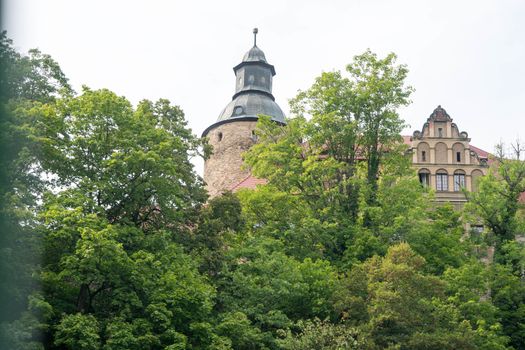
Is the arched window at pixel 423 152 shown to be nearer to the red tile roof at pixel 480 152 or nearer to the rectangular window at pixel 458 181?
the rectangular window at pixel 458 181

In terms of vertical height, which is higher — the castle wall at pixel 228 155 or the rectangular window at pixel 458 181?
the castle wall at pixel 228 155

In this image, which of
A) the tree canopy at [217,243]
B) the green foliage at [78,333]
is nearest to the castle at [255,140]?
the tree canopy at [217,243]

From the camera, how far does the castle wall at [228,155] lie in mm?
43062

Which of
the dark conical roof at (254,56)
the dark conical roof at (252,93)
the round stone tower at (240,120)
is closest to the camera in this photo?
the round stone tower at (240,120)

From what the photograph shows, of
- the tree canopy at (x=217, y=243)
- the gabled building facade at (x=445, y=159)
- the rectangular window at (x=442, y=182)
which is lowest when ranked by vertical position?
the tree canopy at (x=217, y=243)

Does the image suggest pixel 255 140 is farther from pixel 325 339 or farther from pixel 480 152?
pixel 325 339

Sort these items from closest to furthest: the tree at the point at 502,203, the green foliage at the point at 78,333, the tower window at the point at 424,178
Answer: the green foliage at the point at 78,333, the tree at the point at 502,203, the tower window at the point at 424,178

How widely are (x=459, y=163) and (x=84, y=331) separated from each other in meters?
22.7

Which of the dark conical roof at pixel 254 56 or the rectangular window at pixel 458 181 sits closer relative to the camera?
the rectangular window at pixel 458 181

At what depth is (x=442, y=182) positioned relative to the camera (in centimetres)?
3675

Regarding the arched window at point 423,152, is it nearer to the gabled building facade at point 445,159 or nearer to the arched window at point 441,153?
the gabled building facade at point 445,159

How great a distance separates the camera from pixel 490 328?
24.2 metres

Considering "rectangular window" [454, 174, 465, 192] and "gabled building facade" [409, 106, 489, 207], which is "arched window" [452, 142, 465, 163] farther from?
"rectangular window" [454, 174, 465, 192]

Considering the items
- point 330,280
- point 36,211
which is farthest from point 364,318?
point 36,211
